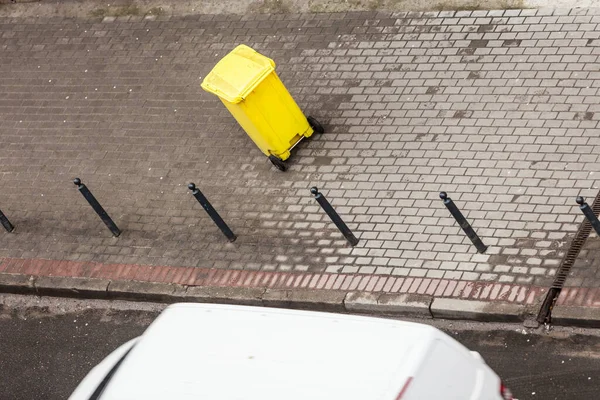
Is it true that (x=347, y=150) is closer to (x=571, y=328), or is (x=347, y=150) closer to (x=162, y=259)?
(x=162, y=259)

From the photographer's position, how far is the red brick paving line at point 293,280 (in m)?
11.3

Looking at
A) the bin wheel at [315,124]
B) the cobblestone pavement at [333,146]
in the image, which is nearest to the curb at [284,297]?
the cobblestone pavement at [333,146]

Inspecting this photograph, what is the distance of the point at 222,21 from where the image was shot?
16078 mm

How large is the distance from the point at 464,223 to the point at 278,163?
9.27 ft

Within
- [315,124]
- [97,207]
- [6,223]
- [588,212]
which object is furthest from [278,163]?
[588,212]

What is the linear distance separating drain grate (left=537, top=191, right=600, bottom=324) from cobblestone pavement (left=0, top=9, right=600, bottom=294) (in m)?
0.11

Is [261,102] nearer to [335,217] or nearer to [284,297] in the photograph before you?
[335,217]

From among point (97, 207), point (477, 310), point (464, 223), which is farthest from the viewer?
point (97, 207)

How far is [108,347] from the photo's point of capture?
41.4 feet

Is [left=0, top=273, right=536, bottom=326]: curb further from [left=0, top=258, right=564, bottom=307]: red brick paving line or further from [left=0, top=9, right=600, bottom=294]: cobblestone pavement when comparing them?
[left=0, top=9, right=600, bottom=294]: cobblestone pavement

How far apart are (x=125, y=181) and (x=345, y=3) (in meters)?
3.87

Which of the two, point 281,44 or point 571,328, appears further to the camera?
point 281,44

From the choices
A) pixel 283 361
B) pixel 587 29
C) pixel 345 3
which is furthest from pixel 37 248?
pixel 587 29

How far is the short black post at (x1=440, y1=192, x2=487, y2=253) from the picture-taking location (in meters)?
11.5
